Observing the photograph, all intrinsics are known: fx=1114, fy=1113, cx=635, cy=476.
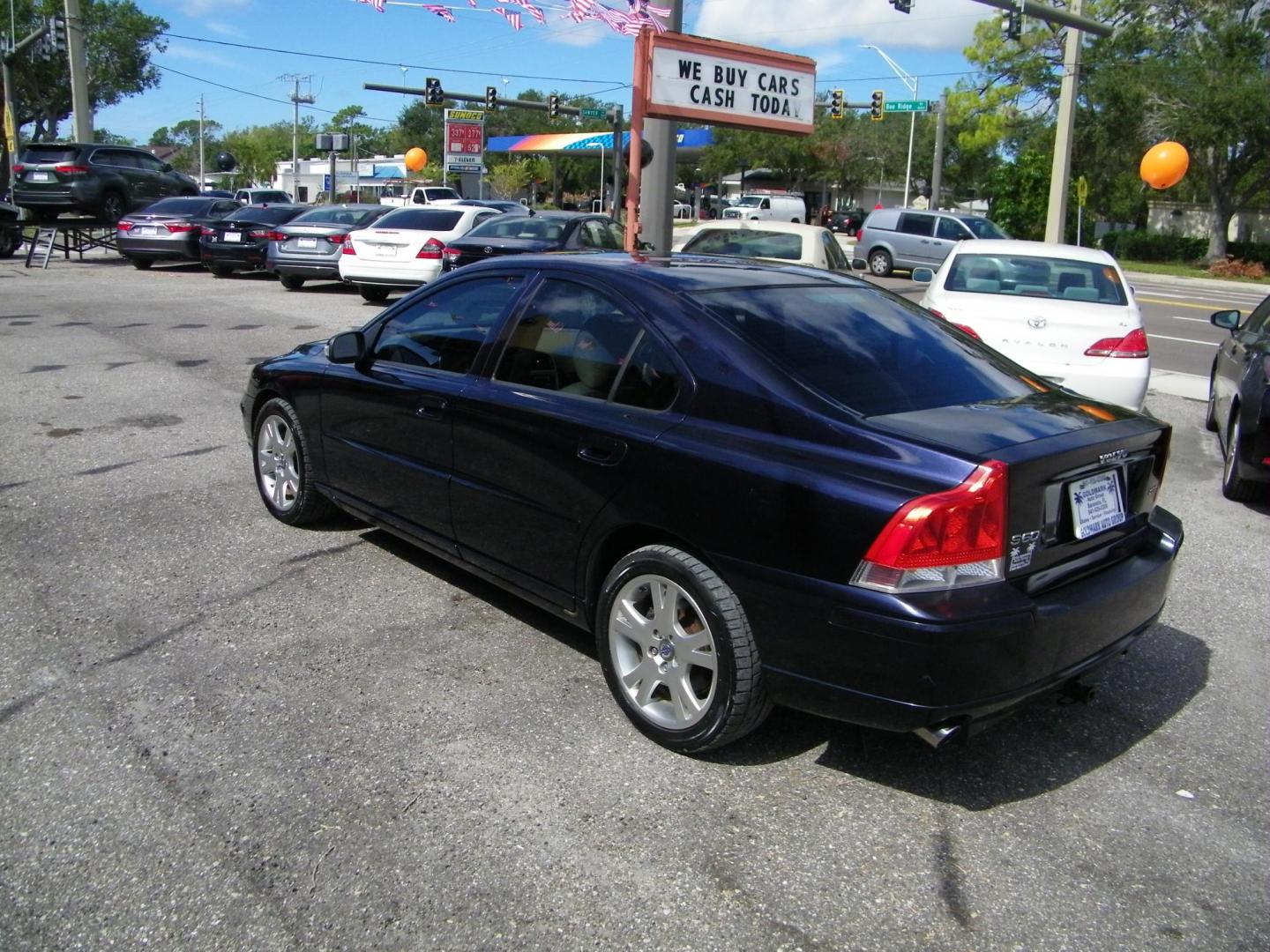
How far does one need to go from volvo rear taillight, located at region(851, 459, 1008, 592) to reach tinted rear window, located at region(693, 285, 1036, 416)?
19.1 inches

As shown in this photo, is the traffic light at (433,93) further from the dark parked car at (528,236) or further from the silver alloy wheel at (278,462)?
the silver alloy wheel at (278,462)

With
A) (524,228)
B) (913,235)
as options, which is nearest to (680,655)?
(524,228)

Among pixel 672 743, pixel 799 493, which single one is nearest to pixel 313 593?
pixel 672 743

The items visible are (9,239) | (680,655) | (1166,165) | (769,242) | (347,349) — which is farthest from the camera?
(1166,165)

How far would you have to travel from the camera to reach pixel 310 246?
57.6 feet

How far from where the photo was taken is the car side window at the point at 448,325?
452cm

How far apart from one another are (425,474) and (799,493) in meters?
1.94

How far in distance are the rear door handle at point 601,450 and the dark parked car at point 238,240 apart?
57.0 feet

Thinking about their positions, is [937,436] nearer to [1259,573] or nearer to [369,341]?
[369,341]

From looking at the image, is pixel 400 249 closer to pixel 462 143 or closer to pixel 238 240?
pixel 238 240

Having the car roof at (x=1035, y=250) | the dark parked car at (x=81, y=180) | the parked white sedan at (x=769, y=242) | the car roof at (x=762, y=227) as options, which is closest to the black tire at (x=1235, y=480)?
the car roof at (x=1035, y=250)

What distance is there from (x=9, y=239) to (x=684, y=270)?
78.4 ft

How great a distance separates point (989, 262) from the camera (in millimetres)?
9258

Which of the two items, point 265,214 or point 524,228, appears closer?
point 524,228
